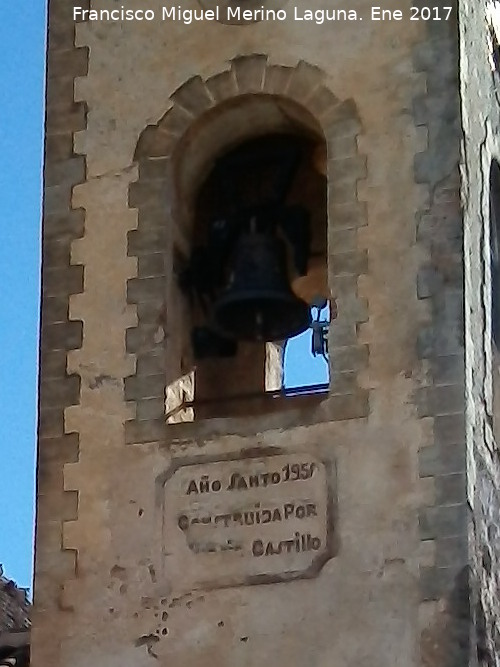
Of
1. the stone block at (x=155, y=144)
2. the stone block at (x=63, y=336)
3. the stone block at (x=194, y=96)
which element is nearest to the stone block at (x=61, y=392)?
the stone block at (x=63, y=336)

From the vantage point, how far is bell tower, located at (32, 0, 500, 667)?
44.2ft

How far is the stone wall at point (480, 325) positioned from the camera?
13602 mm

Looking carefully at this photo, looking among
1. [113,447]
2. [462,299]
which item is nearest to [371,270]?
[462,299]

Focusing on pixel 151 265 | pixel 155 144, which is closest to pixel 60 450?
pixel 151 265

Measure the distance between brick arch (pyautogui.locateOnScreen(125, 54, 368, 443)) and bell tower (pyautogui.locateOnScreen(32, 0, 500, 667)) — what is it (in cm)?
1

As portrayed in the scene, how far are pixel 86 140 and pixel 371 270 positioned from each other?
1563 mm

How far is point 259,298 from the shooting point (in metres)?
14.5

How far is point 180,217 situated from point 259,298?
54 cm

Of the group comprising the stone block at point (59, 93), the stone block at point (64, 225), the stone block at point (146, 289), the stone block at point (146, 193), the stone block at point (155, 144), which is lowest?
the stone block at point (146, 289)

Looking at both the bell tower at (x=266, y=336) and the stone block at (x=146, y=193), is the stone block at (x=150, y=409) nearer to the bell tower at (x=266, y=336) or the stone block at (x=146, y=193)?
the bell tower at (x=266, y=336)

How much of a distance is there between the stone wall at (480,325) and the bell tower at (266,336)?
0.02 meters

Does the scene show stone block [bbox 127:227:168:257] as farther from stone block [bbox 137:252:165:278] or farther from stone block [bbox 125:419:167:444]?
stone block [bbox 125:419:167:444]

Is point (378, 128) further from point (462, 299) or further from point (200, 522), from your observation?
point (200, 522)

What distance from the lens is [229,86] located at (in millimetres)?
14750
